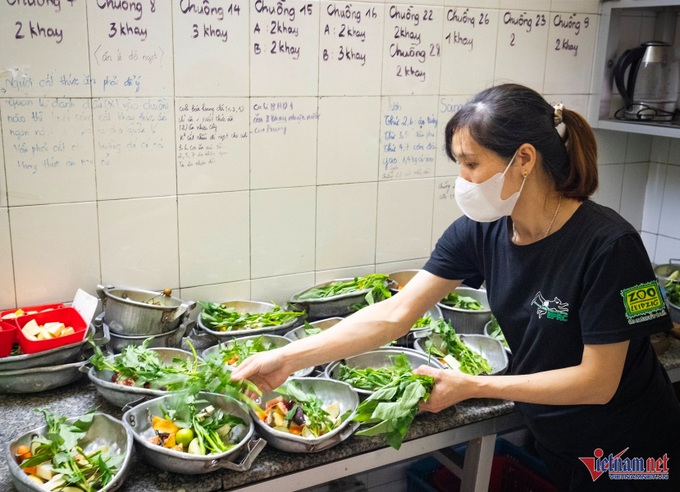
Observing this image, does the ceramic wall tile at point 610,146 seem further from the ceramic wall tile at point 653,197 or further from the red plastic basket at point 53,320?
the red plastic basket at point 53,320

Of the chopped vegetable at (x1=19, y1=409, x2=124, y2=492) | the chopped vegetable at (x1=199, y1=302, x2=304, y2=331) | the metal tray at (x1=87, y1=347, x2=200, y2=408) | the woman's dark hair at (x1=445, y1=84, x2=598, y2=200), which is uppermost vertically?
the woman's dark hair at (x1=445, y1=84, x2=598, y2=200)

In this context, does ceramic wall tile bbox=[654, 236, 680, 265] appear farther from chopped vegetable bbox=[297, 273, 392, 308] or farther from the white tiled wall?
chopped vegetable bbox=[297, 273, 392, 308]

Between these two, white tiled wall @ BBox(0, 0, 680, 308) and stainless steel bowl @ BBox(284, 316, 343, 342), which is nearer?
white tiled wall @ BBox(0, 0, 680, 308)

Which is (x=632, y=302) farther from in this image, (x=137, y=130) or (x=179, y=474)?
(x=137, y=130)

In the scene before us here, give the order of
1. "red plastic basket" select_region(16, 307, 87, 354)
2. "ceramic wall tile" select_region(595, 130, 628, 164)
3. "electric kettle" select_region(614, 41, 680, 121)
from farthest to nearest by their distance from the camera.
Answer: "ceramic wall tile" select_region(595, 130, 628, 164), "electric kettle" select_region(614, 41, 680, 121), "red plastic basket" select_region(16, 307, 87, 354)

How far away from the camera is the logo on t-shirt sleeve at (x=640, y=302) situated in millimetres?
1593

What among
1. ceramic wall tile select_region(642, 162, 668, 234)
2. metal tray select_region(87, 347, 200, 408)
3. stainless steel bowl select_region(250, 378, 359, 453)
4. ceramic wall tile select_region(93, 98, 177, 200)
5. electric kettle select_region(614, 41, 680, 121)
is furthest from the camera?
ceramic wall tile select_region(642, 162, 668, 234)

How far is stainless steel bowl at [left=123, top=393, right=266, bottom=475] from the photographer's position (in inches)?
63.1

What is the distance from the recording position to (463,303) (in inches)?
101

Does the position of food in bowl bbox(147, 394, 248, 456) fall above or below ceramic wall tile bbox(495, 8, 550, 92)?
below

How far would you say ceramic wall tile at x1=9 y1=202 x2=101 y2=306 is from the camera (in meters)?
2.15

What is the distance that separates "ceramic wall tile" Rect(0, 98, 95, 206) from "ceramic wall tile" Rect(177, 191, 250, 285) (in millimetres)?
340

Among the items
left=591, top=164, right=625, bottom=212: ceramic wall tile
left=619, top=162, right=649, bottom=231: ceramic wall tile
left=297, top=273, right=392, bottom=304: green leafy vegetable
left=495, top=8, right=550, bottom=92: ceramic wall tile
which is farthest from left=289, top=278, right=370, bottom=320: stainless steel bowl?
left=619, top=162, right=649, bottom=231: ceramic wall tile

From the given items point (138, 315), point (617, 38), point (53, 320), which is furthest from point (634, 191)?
point (53, 320)
